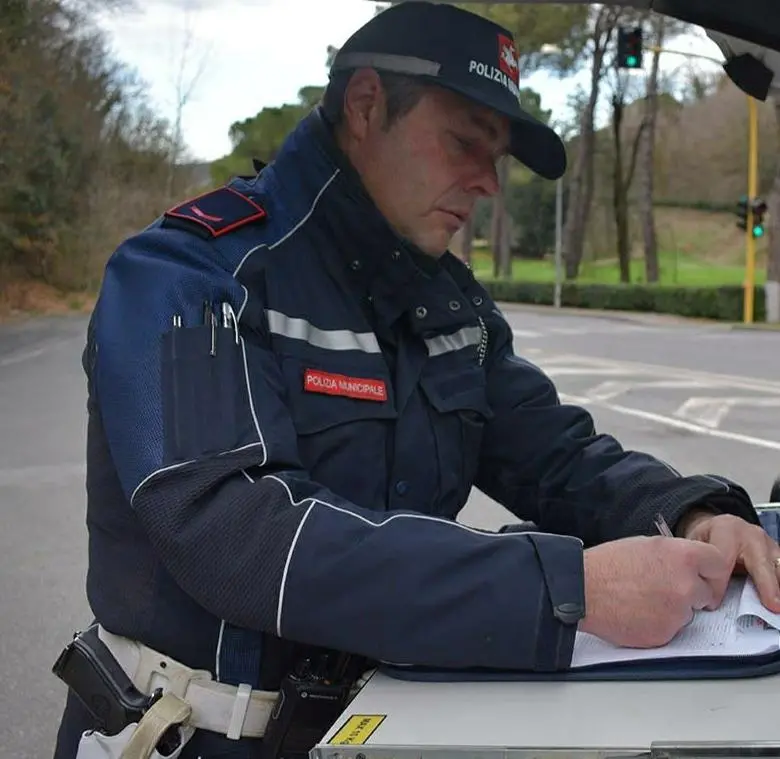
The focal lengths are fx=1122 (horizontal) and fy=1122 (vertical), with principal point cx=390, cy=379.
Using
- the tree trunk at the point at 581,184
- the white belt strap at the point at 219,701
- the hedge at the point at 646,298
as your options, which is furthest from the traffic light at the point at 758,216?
the white belt strap at the point at 219,701

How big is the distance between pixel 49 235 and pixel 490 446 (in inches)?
1247

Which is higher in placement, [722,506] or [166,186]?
[166,186]

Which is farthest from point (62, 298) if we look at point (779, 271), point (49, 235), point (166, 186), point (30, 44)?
point (779, 271)

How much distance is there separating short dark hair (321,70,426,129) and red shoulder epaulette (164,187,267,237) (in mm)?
237

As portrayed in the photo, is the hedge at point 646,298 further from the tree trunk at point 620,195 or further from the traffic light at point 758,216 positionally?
the tree trunk at point 620,195

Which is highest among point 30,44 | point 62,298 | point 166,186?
point 30,44

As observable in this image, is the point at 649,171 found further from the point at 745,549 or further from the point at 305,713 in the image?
the point at 305,713

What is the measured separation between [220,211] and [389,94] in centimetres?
35

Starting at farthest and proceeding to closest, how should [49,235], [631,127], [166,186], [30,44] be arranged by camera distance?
[631,127]
[166,186]
[49,235]
[30,44]

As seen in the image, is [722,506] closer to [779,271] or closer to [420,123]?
[420,123]

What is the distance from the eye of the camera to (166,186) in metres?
36.4

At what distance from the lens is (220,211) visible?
1672 millimetres

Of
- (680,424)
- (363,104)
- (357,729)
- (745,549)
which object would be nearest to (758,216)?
(680,424)

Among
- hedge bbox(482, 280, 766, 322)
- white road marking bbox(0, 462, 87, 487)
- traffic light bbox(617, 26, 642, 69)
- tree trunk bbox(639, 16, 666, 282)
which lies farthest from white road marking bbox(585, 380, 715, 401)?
tree trunk bbox(639, 16, 666, 282)
